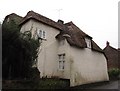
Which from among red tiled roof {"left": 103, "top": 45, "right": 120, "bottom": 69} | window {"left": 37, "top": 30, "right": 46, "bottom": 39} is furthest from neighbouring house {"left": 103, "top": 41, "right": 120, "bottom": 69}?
window {"left": 37, "top": 30, "right": 46, "bottom": 39}

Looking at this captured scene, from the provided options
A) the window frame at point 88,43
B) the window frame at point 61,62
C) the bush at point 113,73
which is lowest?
the bush at point 113,73

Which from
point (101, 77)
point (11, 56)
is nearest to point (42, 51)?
point (11, 56)

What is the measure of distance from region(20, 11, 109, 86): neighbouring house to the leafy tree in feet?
15.1

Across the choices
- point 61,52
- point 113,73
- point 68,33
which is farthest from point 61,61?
point 113,73

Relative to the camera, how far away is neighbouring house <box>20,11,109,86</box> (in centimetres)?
2039

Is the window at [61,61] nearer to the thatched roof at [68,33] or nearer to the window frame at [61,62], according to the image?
the window frame at [61,62]

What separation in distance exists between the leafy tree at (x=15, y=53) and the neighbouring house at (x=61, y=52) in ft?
15.1

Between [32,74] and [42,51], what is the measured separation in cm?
520

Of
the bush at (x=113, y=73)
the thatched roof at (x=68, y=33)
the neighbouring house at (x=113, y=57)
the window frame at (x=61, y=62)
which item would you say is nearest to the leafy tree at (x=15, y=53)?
the thatched roof at (x=68, y=33)

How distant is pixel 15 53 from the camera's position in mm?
14195

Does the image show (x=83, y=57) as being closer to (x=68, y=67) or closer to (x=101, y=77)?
(x=68, y=67)

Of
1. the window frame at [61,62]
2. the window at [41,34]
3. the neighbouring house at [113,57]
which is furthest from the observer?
the neighbouring house at [113,57]

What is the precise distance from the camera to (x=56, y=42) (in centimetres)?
2259

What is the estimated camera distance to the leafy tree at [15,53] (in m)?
13.8
